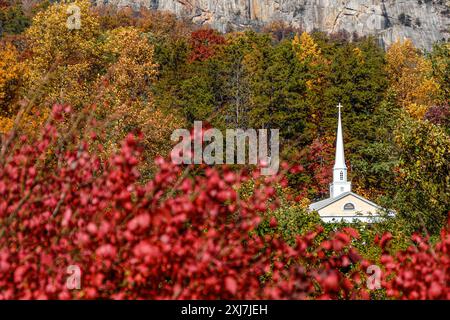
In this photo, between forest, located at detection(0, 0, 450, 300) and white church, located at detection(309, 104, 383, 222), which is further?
white church, located at detection(309, 104, 383, 222)

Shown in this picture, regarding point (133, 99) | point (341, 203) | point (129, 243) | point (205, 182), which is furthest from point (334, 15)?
point (129, 243)

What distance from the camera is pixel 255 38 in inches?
2488

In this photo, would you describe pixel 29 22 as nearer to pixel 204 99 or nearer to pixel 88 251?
pixel 204 99

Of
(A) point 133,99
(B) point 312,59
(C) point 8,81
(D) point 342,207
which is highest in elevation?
(B) point 312,59

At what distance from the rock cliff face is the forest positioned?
45309mm

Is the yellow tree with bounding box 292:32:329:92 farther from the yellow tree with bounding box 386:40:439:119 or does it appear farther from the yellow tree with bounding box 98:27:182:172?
the yellow tree with bounding box 98:27:182:172

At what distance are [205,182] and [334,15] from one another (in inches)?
4148

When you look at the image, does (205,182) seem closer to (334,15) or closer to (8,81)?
(8,81)

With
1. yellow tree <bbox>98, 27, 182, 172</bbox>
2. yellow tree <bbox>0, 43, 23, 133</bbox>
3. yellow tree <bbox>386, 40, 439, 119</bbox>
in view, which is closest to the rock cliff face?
yellow tree <bbox>386, 40, 439, 119</bbox>

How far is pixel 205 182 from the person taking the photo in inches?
258

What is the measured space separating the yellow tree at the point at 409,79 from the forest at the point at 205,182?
0.25 m

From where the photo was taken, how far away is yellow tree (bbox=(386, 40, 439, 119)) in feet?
167

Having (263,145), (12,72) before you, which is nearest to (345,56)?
(263,145)

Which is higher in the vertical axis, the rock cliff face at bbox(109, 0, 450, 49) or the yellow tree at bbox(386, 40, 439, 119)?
the rock cliff face at bbox(109, 0, 450, 49)
